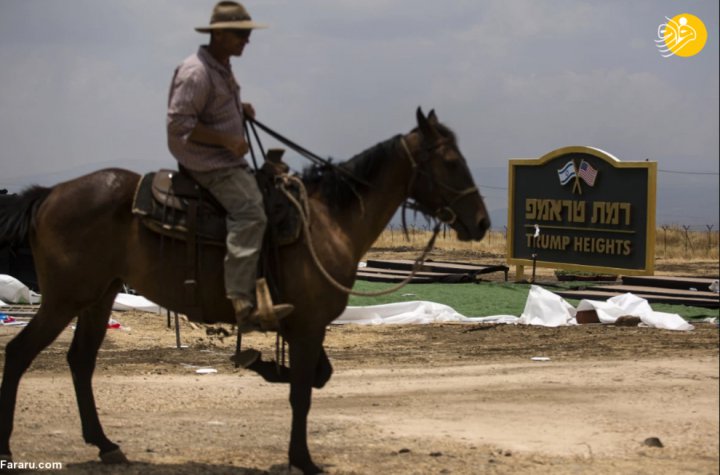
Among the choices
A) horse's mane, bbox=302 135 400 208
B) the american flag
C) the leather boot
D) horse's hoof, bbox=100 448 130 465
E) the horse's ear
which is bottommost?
horse's hoof, bbox=100 448 130 465

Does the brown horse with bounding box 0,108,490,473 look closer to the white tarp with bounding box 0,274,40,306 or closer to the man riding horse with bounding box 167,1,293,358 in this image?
the man riding horse with bounding box 167,1,293,358

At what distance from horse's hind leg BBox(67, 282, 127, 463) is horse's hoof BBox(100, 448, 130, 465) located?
0.34 feet

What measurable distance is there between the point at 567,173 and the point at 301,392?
1274cm

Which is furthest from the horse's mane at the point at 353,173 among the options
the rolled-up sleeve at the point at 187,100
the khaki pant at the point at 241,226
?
the rolled-up sleeve at the point at 187,100

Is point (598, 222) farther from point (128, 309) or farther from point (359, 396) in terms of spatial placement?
point (359, 396)

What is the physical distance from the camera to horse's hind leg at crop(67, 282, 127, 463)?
20.4 feet

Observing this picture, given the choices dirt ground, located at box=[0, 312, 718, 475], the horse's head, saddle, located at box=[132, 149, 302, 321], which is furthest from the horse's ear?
dirt ground, located at box=[0, 312, 718, 475]

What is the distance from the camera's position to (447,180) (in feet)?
19.6

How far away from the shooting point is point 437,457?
624 centimetres

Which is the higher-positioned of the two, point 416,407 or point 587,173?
point 587,173

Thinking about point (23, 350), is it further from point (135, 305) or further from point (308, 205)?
point (135, 305)

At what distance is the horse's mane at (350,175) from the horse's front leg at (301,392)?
918 mm

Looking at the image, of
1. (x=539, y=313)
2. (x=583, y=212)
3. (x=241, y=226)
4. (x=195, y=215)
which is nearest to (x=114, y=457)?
(x=195, y=215)

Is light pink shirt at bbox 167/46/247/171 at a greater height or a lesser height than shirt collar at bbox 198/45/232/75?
lesser
